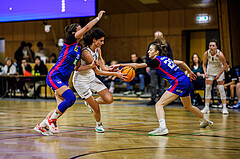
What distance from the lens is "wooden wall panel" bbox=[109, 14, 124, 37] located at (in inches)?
729

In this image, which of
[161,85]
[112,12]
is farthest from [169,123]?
[112,12]

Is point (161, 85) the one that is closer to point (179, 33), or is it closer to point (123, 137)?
point (123, 137)

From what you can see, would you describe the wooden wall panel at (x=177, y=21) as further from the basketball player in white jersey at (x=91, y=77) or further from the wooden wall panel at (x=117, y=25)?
the basketball player in white jersey at (x=91, y=77)

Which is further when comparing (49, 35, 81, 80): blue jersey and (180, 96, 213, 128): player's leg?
(180, 96, 213, 128): player's leg

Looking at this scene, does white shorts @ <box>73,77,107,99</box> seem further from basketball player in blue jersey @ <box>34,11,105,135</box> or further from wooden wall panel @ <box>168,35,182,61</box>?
wooden wall panel @ <box>168,35,182,61</box>

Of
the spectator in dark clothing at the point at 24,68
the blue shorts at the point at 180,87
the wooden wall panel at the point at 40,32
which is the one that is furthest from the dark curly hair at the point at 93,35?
the wooden wall panel at the point at 40,32

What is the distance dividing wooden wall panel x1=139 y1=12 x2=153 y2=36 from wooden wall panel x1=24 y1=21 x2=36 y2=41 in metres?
6.25

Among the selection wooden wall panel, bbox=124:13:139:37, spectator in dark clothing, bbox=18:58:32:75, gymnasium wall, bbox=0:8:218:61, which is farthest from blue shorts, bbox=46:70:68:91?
wooden wall panel, bbox=124:13:139:37

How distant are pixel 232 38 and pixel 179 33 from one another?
12.9ft

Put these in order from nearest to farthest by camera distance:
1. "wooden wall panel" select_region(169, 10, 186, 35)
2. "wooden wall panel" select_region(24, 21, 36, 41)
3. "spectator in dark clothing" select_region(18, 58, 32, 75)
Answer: "spectator in dark clothing" select_region(18, 58, 32, 75) → "wooden wall panel" select_region(169, 10, 186, 35) → "wooden wall panel" select_region(24, 21, 36, 41)

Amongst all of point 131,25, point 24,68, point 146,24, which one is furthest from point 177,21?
point 24,68

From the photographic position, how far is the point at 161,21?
17.5 m

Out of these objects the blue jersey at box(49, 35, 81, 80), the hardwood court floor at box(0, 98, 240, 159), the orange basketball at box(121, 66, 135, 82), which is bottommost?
the hardwood court floor at box(0, 98, 240, 159)

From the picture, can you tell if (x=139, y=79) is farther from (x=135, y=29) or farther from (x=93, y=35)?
(x=93, y=35)
